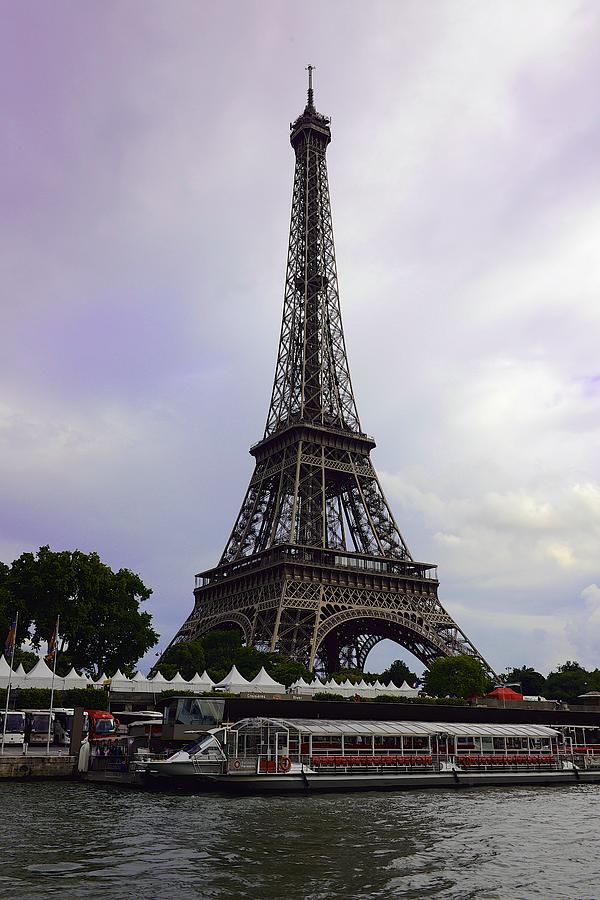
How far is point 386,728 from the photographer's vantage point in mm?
45094

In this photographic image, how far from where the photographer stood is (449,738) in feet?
163

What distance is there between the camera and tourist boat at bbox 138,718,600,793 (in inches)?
1490

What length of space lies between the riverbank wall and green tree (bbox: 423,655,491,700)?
38.8 meters

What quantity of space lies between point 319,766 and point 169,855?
20.4m

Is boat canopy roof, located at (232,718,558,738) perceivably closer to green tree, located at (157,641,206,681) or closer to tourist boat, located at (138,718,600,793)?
tourist boat, located at (138,718,600,793)

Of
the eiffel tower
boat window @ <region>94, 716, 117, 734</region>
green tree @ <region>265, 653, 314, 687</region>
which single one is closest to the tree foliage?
the eiffel tower

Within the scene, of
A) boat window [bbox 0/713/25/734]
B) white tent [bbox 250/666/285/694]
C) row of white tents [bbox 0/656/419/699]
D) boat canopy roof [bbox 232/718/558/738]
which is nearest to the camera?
boat canopy roof [bbox 232/718/558/738]

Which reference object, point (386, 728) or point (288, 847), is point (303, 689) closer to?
point (386, 728)

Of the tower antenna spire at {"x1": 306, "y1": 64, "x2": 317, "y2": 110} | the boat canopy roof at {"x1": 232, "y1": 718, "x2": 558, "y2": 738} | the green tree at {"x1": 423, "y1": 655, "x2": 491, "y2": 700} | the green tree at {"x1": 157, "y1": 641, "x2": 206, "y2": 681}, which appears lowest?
the boat canopy roof at {"x1": 232, "y1": 718, "x2": 558, "y2": 738}

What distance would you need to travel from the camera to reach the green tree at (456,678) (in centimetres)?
7231

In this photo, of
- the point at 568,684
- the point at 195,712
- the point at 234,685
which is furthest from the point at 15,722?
the point at 568,684

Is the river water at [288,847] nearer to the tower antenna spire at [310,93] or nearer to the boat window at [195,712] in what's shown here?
the boat window at [195,712]

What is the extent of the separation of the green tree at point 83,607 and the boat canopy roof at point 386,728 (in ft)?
105

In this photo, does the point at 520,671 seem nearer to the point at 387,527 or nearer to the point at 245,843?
the point at 387,527
